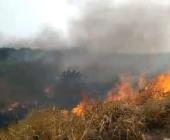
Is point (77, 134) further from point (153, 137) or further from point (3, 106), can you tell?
point (3, 106)

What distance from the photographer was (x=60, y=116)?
47.7ft

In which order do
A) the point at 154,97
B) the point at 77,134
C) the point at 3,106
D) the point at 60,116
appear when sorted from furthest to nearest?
1. the point at 3,106
2. the point at 154,97
3. the point at 60,116
4. the point at 77,134

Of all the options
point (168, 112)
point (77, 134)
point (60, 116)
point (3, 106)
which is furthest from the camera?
point (3, 106)

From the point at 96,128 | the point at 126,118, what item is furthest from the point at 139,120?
the point at 96,128

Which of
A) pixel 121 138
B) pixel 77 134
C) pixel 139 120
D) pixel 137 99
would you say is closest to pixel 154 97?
pixel 137 99

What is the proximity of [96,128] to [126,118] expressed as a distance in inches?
42.8

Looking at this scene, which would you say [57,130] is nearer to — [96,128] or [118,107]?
[96,128]

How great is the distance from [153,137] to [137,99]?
2.77 m

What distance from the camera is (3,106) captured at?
331 ft

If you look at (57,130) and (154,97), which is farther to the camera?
(154,97)

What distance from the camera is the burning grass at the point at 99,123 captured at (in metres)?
13.8

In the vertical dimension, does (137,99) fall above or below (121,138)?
above

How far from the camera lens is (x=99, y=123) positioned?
1423 centimetres

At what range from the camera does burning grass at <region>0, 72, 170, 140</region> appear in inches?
543
